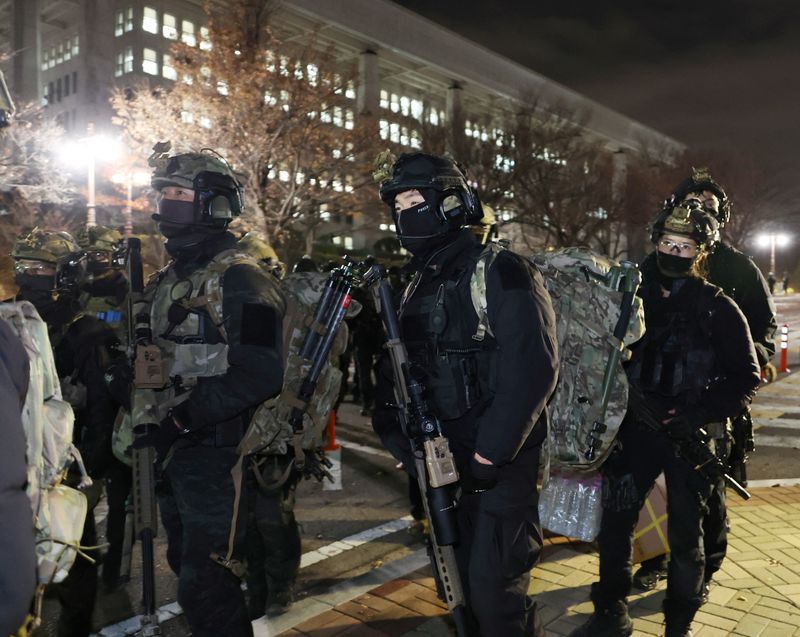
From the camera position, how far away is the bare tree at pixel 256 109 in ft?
58.2

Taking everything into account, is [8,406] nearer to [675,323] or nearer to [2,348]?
[2,348]

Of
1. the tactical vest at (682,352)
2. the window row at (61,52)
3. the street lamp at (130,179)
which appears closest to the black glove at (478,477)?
the tactical vest at (682,352)

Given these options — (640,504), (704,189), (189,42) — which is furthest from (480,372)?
(189,42)

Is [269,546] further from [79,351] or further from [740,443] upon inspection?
[740,443]

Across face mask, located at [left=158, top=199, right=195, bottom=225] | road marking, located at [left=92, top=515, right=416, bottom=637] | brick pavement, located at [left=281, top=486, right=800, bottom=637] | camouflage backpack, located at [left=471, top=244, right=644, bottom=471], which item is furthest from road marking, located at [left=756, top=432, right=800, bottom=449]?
face mask, located at [left=158, top=199, right=195, bottom=225]

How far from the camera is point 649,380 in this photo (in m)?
3.62

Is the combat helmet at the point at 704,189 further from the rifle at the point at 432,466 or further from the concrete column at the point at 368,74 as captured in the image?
the concrete column at the point at 368,74

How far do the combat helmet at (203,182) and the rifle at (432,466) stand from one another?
998mm

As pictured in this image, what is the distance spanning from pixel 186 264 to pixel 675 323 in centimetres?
253

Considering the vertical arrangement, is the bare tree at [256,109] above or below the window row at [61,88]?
below

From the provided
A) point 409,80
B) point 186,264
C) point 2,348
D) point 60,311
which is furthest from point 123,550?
point 409,80

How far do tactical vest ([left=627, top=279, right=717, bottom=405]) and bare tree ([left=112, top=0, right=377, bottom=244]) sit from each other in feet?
49.6

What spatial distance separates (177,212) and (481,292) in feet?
4.99

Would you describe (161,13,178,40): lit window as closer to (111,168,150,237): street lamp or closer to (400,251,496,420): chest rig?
(111,168,150,237): street lamp
